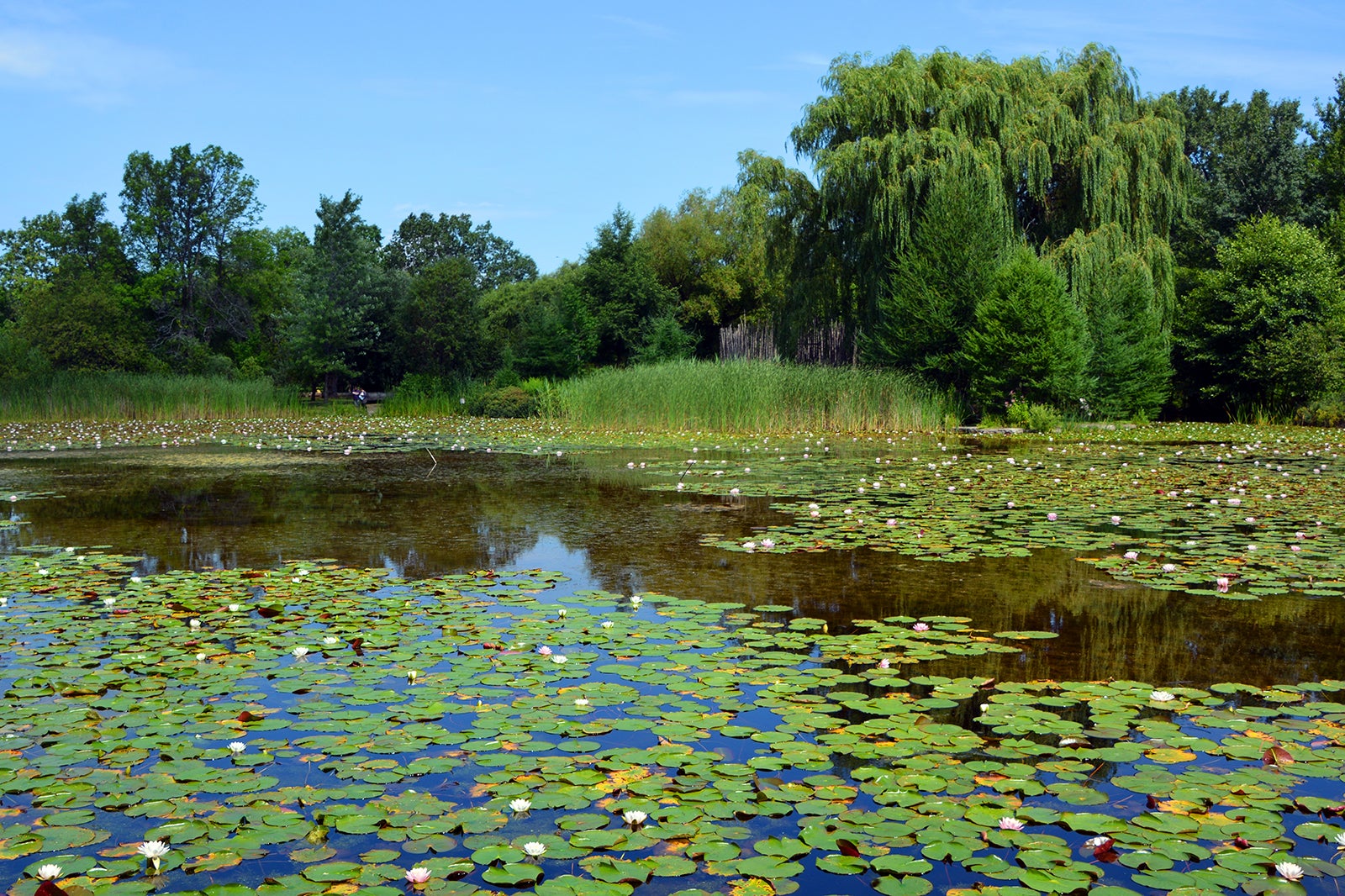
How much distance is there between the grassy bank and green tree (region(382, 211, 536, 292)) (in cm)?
3540

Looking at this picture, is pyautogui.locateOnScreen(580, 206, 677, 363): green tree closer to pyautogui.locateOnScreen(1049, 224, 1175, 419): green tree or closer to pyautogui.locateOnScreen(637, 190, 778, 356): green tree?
pyautogui.locateOnScreen(637, 190, 778, 356): green tree

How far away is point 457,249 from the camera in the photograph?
7169 cm

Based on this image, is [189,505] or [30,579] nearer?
[30,579]

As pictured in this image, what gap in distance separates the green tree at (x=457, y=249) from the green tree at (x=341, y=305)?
2456 cm

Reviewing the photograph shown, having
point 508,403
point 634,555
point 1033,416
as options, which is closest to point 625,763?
point 634,555

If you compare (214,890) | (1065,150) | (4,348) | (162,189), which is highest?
(162,189)

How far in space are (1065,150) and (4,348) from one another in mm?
27055

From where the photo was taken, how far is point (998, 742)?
3.22 m

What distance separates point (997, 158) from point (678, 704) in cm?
2014

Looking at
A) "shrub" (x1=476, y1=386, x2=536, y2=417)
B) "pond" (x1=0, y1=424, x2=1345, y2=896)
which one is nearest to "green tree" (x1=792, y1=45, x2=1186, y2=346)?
"shrub" (x1=476, y1=386, x2=536, y2=417)

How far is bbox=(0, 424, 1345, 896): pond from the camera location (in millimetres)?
2502

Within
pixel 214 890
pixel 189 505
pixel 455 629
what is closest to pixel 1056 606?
pixel 455 629

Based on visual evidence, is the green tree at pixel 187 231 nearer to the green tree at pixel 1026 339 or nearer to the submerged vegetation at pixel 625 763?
the green tree at pixel 1026 339

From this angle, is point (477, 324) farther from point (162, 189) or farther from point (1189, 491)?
point (1189, 491)
